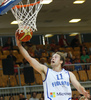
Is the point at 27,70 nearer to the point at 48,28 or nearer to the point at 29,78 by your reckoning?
the point at 29,78

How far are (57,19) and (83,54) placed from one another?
9.00 feet

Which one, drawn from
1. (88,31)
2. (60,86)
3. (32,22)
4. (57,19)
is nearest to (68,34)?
(88,31)

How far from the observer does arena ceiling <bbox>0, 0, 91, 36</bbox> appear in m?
13.5

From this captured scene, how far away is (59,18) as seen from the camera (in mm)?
15758

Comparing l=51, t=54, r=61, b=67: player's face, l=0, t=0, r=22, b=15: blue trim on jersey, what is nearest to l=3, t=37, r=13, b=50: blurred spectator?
l=0, t=0, r=22, b=15: blue trim on jersey

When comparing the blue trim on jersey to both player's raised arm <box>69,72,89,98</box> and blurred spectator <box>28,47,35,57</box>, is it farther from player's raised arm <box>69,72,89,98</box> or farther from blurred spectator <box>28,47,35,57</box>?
blurred spectator <box>28,47,35,57</box>

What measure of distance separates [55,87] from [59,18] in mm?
11626

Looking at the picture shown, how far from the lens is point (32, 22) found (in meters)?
6.32

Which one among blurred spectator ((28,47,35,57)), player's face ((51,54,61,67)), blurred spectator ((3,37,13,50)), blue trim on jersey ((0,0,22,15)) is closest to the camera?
player's face ((51,54,61,67))

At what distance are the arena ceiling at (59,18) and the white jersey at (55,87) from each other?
334 inches

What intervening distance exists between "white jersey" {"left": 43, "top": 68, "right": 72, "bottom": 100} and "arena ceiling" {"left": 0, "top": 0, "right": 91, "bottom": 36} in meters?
8.49

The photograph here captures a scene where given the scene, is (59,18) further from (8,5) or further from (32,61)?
(32,61)

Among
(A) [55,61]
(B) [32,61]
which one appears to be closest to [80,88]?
(A) [55,61]

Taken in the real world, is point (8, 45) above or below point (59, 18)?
below
